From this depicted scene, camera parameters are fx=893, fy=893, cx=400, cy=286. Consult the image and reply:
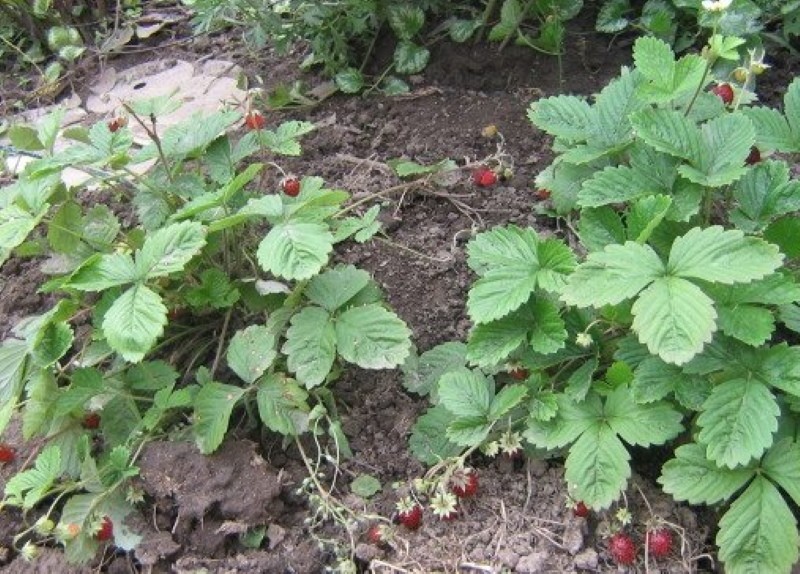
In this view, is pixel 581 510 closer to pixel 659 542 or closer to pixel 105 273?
pixel 659 542

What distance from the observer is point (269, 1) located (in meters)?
2.72

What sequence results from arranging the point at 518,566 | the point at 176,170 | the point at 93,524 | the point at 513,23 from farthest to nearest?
the point at 513,23 → the point at 176,170 → the point at 93,524 → the point at 518,566

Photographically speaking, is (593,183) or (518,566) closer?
(518,566)

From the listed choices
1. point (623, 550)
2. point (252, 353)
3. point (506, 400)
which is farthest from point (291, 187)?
point (623, 550)

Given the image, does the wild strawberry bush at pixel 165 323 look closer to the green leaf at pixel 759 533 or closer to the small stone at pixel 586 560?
the small stone at pixel 586 560

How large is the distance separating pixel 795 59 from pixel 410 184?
1226mm

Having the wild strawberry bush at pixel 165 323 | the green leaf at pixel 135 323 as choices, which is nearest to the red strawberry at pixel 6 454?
the wild strawberry bush at pixel 165 323

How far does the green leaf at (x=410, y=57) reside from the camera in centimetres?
270

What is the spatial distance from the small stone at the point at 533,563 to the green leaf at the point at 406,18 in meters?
1.64

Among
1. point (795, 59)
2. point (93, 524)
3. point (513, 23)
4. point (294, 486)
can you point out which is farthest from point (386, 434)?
Result: point (795, 59)

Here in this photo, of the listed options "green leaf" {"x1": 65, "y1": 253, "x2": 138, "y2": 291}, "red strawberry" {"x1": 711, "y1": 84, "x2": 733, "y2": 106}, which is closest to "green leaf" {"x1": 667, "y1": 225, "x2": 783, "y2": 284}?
"red strawberry" {"x1": 711, "y1": 84, "x2": 733, "y2": 106}

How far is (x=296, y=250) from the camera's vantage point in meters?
1.72

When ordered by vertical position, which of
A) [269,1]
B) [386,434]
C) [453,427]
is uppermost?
[269,1]

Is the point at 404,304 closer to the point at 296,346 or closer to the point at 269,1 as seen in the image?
the point at 296,346
